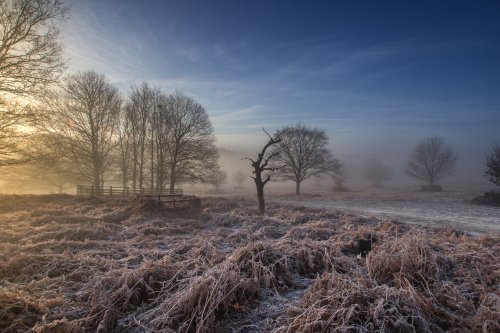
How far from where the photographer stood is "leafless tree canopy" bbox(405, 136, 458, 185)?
182ft

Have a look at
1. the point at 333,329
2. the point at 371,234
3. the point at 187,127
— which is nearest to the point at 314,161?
the point at 187,127

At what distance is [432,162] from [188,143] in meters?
49.0

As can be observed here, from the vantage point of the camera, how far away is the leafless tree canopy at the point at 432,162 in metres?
55.4

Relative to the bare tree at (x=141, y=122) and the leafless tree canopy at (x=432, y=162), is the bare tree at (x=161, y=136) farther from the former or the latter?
the leafless tree canopy at (x=432, y=162)

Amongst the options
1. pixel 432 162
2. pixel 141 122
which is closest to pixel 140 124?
pixel 141 122

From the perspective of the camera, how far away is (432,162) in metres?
55.7

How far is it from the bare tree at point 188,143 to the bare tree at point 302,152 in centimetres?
1315

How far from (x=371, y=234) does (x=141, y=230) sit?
27.7ft

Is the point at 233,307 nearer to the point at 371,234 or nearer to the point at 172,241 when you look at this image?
the point at 172,241

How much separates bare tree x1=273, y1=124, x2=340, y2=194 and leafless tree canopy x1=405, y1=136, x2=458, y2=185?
25658 mm

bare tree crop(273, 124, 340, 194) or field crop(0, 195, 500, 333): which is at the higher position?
bare tree crop(273, 124, 340, 194)

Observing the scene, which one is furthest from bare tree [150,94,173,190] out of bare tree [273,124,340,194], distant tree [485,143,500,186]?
distant tree [485,143,500,186]

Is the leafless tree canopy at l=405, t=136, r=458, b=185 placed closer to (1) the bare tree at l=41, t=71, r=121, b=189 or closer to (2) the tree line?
(2) the tree line

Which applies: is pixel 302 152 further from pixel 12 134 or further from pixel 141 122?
pixel 12 134
